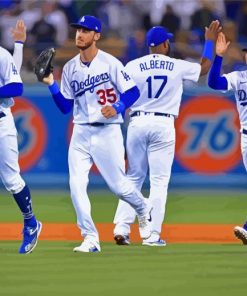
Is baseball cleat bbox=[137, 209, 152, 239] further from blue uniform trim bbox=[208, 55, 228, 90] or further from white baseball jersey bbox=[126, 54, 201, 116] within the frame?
blue uniform trim bbox=[208, 55, 228, 90]

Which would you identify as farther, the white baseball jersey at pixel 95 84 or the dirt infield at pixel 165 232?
the dirt infield at pixel 165 232

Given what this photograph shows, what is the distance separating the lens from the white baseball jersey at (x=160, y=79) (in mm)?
10562

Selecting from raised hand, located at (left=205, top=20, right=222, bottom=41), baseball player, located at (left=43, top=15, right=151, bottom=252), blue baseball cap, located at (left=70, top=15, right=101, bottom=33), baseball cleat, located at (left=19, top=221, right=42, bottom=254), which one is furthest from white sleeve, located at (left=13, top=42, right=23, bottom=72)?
raised hand, located at (left=205, top=20, right=222, bottom=41)

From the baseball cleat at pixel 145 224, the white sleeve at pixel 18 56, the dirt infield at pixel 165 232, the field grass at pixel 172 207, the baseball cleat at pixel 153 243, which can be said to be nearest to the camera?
the white sleeve at pixel 18 56

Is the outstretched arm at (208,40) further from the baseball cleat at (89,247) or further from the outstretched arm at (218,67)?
the baseball cleat at (89,247)

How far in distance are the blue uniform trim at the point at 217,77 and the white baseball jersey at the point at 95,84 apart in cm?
113

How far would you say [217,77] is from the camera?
1049cm

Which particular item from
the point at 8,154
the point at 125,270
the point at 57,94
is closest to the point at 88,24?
the point at 57,94

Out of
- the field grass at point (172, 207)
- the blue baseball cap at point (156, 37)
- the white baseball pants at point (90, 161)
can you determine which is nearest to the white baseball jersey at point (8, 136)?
the white baseball pants at point (90, 161)

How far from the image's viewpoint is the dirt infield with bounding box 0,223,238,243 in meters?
11.2

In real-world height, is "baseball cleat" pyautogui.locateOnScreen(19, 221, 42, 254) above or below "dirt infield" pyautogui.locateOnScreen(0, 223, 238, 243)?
above

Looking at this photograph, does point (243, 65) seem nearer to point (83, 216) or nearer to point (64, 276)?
point (83, 216)

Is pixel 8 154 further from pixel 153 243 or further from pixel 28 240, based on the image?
pixel 153 243

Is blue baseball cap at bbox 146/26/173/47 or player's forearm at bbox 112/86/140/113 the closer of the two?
player's forearm at bbox 112/86/140/113
